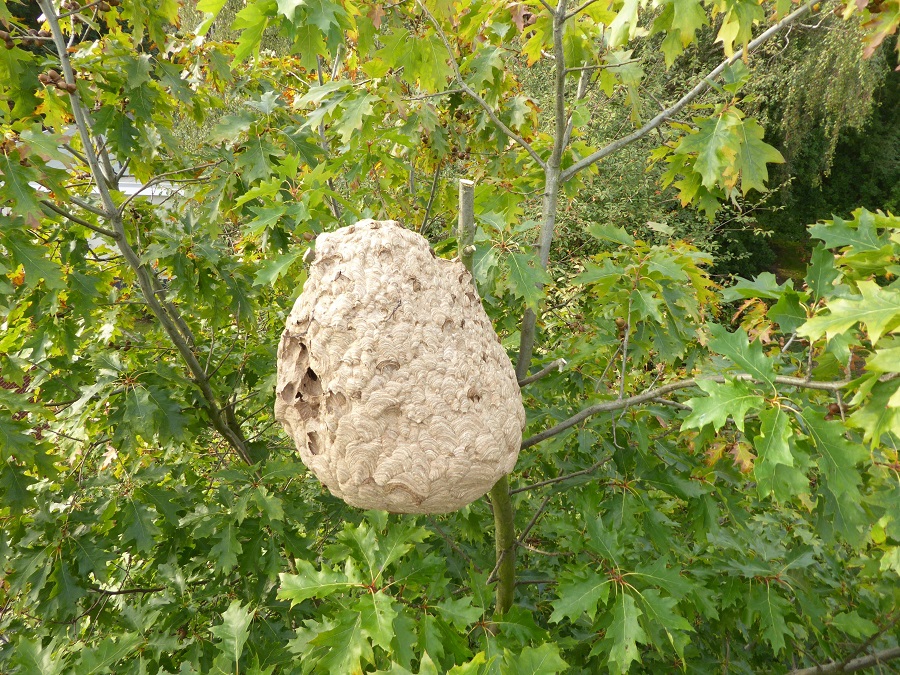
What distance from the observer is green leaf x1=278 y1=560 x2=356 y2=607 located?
1.47 meters

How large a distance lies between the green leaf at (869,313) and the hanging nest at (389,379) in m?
0.75

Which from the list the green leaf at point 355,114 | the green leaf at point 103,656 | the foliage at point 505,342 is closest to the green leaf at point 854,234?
the foliage at point 505,342

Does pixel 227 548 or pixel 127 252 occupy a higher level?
pixel 127 252

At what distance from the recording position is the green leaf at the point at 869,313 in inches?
42.8

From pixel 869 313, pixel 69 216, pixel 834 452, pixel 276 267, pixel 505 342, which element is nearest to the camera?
pixel 869 313

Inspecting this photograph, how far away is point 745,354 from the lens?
53.1 inches

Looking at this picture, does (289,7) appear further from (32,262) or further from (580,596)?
(580,596)

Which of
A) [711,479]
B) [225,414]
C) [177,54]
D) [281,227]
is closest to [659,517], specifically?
[711,479]

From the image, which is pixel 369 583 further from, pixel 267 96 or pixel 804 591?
pixel 267 96

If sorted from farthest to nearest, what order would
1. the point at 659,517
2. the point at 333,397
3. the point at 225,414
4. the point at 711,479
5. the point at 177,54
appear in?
1. the point at 177,54
2. the point at 225,414
3. the point at 711,479
4. the point at 659,517
5. the point at 333,397

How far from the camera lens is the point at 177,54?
334cm

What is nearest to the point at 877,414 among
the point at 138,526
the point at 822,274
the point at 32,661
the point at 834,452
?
the point at 834,452

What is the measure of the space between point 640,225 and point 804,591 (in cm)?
817

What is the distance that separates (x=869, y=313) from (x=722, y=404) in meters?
0.33
